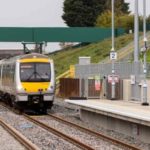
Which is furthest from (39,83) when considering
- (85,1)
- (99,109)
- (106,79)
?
(85,1)

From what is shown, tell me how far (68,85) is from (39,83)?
50.9ft

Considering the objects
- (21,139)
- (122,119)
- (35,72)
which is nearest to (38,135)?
(21,139)

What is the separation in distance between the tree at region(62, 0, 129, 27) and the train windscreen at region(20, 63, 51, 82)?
8102 centimetres

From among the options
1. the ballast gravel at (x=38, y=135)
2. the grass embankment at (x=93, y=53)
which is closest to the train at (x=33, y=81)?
the ballast gravel at (x=38, y=135)

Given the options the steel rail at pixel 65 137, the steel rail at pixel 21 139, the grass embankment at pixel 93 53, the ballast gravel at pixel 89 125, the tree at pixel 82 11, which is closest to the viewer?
the steel rail at pixel 21 139

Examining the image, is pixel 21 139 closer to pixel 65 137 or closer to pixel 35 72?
pixel 65 137

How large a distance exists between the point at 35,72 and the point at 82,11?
268ft

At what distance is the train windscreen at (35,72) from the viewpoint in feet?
103

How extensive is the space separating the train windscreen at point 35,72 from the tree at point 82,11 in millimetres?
81021

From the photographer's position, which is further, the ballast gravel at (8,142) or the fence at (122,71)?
the fence at (122,71)

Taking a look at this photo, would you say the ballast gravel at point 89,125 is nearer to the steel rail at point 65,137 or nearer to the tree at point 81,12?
the steel rail at point 65,137

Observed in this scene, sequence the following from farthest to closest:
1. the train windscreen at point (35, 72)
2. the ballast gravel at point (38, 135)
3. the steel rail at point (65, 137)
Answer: the train windscreen at point (35, 72), the ballast gravel at point (38, 135), the steel rail at point (65, 137)

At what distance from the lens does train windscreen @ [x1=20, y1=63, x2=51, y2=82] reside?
31281 millimetres

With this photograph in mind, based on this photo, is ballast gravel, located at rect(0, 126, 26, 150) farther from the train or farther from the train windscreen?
the train windscreen
